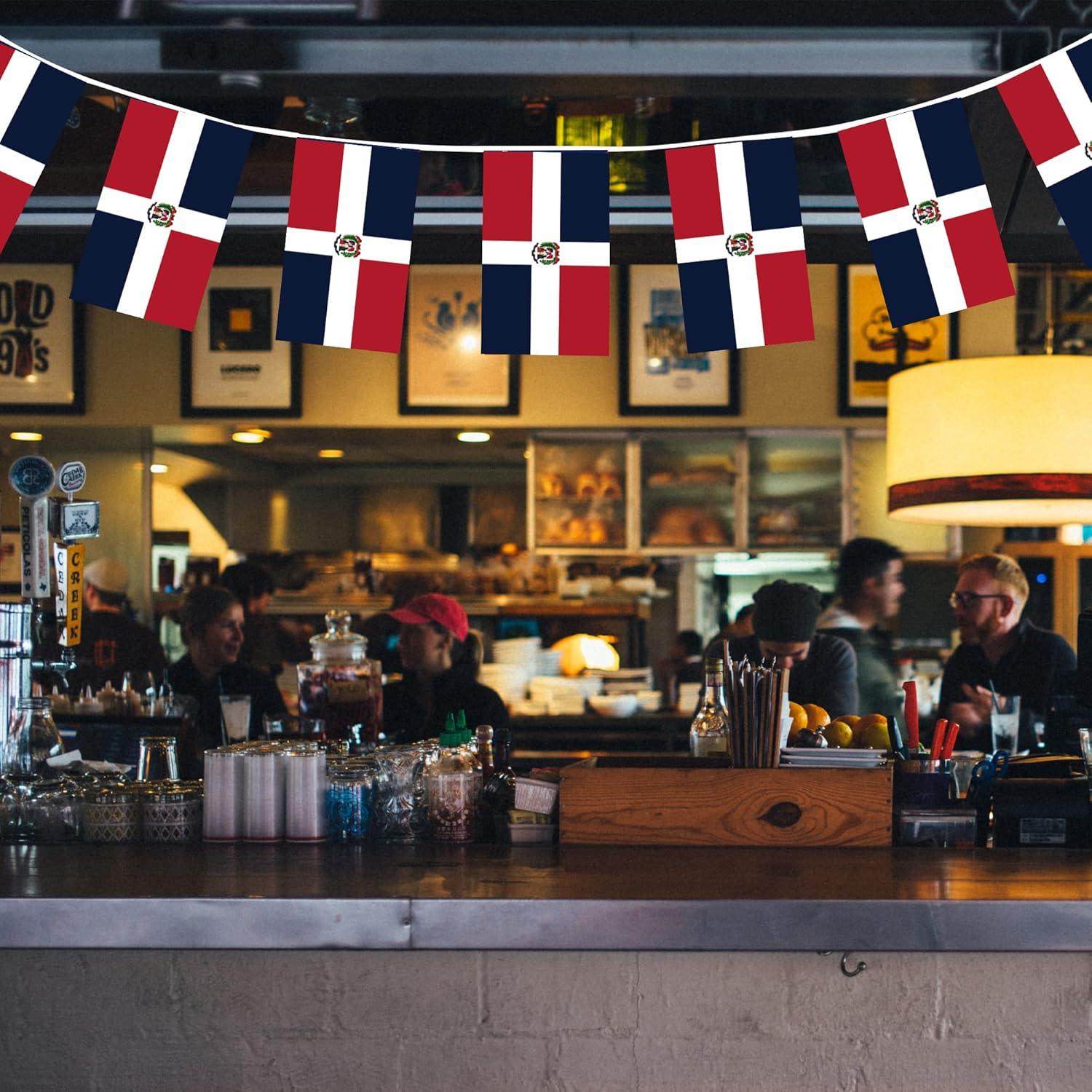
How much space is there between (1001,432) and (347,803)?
5.91 feet

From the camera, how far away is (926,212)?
88.8 inches

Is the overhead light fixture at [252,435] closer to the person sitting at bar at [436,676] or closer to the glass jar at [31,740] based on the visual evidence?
the person sitting at bar at [436,676]

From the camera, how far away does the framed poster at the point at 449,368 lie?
5.84 m

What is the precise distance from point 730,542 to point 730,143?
3.72 metres

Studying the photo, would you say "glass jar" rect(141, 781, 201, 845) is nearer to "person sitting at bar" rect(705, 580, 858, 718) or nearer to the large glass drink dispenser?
the large glass drink dispenser

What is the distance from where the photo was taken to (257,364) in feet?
19.3

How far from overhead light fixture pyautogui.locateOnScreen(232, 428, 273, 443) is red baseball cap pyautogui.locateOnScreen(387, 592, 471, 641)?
2.30m

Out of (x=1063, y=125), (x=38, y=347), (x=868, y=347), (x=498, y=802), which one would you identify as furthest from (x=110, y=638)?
(x=1063, y=125)

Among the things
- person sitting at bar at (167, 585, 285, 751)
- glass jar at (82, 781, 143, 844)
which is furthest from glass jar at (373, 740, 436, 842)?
person sitting at bar at (167, 585, 285, 751)

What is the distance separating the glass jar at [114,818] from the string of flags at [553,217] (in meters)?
→ 0.83

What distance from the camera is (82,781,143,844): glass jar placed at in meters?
2.21

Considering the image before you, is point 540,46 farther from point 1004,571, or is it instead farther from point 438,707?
point 1004,571

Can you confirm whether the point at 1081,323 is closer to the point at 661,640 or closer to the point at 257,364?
A: the point at 661,640

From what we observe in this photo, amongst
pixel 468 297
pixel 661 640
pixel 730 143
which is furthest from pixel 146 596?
pixel 730 143
